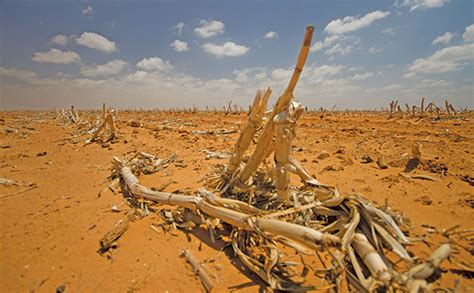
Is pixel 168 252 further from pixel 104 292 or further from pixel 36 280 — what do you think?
pixel 36 280

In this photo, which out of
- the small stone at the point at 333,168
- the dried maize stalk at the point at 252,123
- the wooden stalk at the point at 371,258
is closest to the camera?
the wooden stalk at the point at 371,258

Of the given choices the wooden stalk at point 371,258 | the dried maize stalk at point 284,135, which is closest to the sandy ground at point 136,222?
the wooden stalk at point 371,258

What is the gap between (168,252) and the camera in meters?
2.42

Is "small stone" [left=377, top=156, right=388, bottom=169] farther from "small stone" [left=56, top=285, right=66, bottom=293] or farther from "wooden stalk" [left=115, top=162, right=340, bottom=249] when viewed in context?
"small stone" [left=56, top=285, right=66, bottom=293]

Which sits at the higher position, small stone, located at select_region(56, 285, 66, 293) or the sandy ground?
the sandy ground

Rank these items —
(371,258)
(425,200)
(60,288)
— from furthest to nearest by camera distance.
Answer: (425,200) < (60,288) < (371,258)

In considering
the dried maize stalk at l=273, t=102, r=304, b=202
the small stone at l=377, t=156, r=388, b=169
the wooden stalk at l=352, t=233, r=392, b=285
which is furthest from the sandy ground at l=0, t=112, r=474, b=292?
the dried maize stalk at l=273, t=102, r=304, b=202

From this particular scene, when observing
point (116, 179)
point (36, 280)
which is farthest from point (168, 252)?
point (116, 179)

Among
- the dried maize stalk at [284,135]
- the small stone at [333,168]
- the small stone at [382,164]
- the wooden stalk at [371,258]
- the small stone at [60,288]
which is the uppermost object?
the dried maize stalk at [284,135]

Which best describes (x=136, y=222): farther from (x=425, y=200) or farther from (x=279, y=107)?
(x=425, y=200)

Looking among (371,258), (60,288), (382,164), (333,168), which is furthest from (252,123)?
(382,164)

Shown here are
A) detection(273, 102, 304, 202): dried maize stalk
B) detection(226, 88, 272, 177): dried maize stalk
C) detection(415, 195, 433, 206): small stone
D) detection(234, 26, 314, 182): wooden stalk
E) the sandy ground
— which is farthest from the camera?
detection(415, 195, 433, 206): small stone

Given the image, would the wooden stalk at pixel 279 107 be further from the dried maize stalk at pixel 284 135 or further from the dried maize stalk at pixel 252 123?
the dried maize stalk at pixel 252 123

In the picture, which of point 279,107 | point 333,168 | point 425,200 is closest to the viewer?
point 279,107
